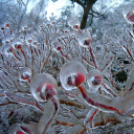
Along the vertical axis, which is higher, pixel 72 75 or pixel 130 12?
pixel 130 12

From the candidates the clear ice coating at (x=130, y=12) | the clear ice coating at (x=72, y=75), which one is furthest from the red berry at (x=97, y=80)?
the clear ice coating at (x=130, y=12)

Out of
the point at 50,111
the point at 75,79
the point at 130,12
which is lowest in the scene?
the point at 50,111

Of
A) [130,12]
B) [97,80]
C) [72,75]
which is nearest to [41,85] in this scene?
[72,75]

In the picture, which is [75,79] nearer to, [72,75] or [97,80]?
[72,75]

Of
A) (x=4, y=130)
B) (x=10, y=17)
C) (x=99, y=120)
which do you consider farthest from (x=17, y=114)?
(x=10, y=17)

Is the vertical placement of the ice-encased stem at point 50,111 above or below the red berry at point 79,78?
below

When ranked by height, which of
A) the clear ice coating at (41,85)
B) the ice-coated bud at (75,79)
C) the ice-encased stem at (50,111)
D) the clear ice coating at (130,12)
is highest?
the clear ice coating at (130,12)

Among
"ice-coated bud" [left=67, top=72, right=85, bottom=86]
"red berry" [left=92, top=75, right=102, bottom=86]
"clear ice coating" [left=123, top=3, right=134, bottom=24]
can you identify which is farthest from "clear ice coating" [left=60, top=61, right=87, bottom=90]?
"clear ice coating" [left=123, top=3, right=134, bottom=24]

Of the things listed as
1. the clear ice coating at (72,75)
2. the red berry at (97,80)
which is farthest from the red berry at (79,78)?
the red berry at (97,80)

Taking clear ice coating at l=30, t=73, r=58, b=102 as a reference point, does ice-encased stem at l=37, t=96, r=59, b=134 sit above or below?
below

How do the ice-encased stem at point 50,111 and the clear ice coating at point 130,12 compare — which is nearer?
the ice-encased stem at point 50,111

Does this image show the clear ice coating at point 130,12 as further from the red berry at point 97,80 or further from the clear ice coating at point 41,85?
the clear ice coating at point 41,85

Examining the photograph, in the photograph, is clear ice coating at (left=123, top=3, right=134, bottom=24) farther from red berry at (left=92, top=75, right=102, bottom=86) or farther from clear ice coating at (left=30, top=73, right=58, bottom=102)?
clear ice coating at (left=30, top=73, right=58, bottom=102)
